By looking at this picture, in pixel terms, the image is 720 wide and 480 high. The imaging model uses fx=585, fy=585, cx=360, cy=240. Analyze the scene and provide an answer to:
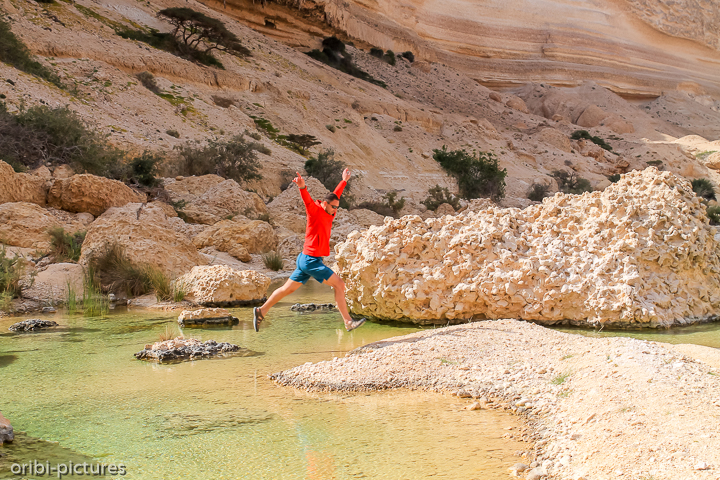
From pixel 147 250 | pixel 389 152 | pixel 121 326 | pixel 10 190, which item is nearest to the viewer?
pixel 121 326

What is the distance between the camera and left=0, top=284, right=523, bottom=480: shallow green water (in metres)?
3.05

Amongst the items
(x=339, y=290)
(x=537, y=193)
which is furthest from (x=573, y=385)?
(x=537, y=193)

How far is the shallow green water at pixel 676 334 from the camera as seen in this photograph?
5615mm

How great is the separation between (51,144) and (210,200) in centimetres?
393

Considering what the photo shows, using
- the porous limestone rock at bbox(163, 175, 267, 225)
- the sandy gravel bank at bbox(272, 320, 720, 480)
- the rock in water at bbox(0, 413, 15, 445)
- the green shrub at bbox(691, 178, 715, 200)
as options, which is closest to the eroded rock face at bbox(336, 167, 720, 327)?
the sandy gravel bank at bbox(272, 320, 720, 480)

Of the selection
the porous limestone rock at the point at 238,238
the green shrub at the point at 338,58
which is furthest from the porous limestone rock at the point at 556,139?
the porous limestone rock at the point at 238,238

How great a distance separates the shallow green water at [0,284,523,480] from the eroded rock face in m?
1.62

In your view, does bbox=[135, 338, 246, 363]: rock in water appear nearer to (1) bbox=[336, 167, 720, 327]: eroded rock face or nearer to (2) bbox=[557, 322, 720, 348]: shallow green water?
(1) bbox=[336, 167, 720, 327]: eroded rock face

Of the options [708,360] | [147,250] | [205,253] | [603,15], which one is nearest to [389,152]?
[205,253]

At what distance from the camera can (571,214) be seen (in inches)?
271

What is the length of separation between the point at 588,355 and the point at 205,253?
8.37m

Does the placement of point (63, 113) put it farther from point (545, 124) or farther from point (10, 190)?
point (545, 124)

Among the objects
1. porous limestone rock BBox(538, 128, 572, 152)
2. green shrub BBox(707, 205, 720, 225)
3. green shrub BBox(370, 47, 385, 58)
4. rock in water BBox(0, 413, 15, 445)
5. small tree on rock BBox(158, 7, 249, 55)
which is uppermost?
green shrub BBox(370, 47, 385, 58)

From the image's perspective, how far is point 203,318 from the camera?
6891 millimetres
